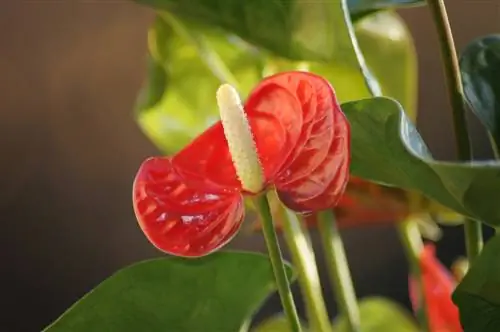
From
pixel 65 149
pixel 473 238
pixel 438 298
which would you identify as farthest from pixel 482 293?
pixel 65 149

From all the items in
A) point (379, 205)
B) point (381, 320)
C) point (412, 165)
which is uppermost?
point (412, 165)

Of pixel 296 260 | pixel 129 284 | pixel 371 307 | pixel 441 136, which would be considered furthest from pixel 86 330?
pixel 441 136

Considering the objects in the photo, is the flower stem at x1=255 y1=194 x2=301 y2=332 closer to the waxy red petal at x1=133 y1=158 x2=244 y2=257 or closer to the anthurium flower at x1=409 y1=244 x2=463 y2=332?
the waxy red petal at x1=133 y1=158 x2=244 y2=257

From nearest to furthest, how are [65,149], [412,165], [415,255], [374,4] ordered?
[412,165], [374,4], [415,255], [65,149]

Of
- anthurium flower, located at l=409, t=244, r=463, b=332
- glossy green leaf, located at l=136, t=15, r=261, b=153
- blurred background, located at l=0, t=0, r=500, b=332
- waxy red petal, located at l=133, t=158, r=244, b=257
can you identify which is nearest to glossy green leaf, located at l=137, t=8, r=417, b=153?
glossy green leaf, located at l=136, t=15, r=261, b=153

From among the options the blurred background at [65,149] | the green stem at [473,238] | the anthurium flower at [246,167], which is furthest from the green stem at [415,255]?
the blurred background at [65,149]

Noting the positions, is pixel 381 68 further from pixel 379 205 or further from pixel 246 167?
pixel 246 167

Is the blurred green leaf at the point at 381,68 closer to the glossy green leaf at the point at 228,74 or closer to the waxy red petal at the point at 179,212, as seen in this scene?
the glossy green leaf at the point at 228,74
